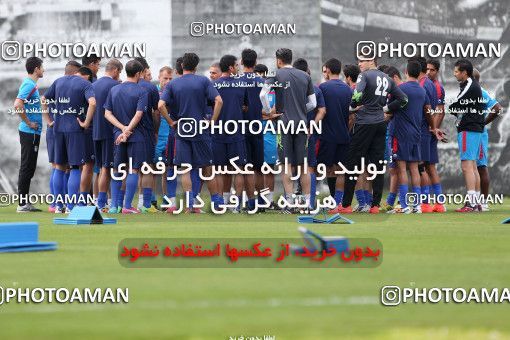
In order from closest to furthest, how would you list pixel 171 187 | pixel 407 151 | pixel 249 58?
1. pixel 249 58
2. pixel 407 151
3. pixel 171 187

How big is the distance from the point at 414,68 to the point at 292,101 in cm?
213

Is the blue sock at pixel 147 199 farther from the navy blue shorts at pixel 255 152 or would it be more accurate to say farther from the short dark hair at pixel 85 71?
the short dark hair at pixel 85 71

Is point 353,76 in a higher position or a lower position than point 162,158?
higher

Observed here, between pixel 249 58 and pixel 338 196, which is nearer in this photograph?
pixel 249 58

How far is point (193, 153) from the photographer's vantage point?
58.3 ft

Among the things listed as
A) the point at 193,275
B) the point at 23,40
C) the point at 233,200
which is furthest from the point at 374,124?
the point at 23,40

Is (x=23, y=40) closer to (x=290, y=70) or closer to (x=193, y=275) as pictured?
(x=290, y=70)

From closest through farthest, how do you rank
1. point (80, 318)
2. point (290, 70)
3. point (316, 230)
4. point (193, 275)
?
1. point (80, 318)
2. point (193, 275)
3. point (316, 230)
4. point (290, 70)

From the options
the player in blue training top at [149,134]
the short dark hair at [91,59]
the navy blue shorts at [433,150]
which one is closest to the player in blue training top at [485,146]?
the navy blue shorts at [433,150]

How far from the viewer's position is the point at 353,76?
1941cm

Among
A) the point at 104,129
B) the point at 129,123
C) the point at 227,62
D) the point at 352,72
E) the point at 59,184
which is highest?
the point at 227,62

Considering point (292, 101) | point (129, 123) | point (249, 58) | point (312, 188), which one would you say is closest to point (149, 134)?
point (129, 123)

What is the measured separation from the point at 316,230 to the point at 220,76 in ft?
17.2

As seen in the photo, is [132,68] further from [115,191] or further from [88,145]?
[115,191]
